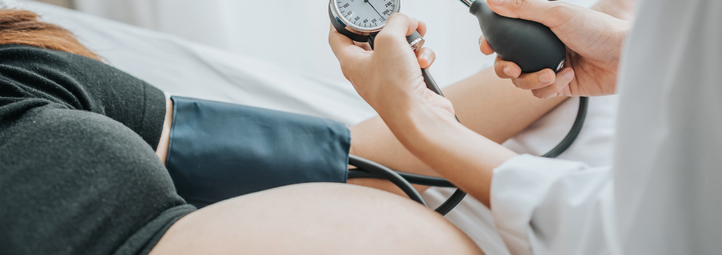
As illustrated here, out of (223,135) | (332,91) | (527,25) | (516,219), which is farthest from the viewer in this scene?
(332,91)

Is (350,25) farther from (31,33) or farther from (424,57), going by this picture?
(31,33)

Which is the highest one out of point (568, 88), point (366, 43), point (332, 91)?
point (366, 43)

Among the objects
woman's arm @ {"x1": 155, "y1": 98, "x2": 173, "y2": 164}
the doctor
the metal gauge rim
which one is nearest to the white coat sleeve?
the doctor

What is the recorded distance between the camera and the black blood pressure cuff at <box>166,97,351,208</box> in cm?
70

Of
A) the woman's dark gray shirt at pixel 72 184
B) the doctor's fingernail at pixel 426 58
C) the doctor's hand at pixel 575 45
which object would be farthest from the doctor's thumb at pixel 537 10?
the woman's dark gray shirt at pixel 72 184

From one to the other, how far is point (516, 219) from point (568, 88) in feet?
1.38

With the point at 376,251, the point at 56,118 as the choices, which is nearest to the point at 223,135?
the point at 56,118

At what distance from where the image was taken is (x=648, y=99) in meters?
0.30

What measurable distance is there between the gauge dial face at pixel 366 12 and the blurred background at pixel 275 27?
25.9 inches

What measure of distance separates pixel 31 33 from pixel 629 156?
0.77 metres

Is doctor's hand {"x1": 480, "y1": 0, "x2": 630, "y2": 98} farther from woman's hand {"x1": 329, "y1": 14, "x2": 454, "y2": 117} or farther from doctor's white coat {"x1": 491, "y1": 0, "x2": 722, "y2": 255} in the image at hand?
doctor's white coat {"x1": 491, "y1": 0, "x2": 722, "y2": 255}

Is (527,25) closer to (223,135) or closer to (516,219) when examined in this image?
(516,219)

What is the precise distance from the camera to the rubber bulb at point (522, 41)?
58 cm

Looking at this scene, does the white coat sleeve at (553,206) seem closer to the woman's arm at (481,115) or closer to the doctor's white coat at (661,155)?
the doctor's white coat at (661,155)
